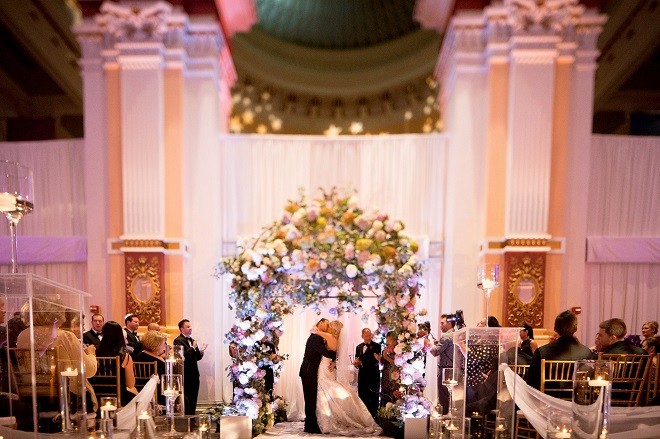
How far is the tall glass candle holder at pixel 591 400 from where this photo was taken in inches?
126

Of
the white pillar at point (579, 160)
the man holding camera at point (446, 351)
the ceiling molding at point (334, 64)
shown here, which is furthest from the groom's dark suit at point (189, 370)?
the ceiling molding at point (334, 64)

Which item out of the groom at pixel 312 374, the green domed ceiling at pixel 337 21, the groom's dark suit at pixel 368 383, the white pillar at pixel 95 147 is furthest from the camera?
→ the green domed ceiling at pixel 337 21

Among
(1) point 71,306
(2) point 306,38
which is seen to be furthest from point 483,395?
(2) point 306,38

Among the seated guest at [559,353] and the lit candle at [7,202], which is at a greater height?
the lit candle at [7,202]

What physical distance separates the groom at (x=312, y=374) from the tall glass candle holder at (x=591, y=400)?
485cm

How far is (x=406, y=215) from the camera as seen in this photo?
10320mm

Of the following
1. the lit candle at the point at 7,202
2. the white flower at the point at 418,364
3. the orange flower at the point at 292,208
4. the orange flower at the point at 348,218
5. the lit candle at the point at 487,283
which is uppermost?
the lit candle at the point at 7,202

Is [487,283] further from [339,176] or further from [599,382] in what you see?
[339,176]

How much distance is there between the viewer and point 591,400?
3.28 m

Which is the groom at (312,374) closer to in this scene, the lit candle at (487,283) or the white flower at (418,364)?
the white flower at (418,364)

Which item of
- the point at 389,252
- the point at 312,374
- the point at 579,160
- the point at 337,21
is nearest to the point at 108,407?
the point at 389,252

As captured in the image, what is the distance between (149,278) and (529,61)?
660 cm

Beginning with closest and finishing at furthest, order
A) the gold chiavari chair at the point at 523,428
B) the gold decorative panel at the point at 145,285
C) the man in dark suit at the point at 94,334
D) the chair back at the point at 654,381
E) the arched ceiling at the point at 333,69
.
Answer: the gold chiavari chair at the point at 523,428 → the chair back at the point at 654,381 → the man in dark suit at the point at 94,334 → the gold decorative panel at the point at 145,285 → the arched ceiling at the point at 333,69

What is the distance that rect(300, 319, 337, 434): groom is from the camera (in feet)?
25.9
